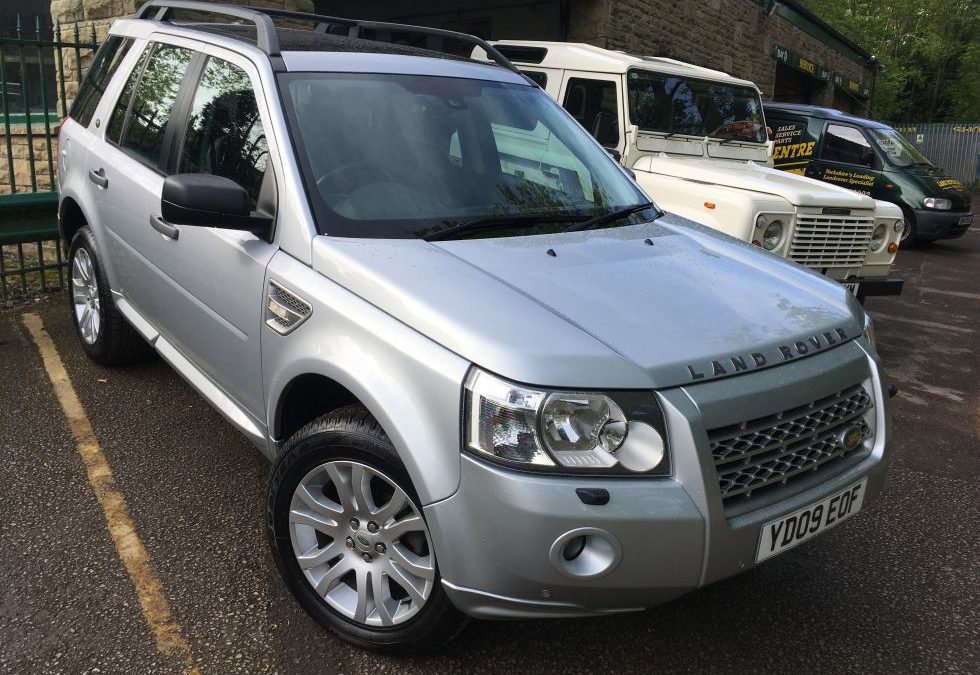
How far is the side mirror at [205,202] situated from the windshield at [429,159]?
0.25 m

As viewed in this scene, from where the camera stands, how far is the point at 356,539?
250 cm

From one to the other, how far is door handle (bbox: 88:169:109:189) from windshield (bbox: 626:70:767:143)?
3.98 m

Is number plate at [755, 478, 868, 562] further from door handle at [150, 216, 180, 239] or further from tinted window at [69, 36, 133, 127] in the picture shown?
tinted window at [69, 36, 133, 127]

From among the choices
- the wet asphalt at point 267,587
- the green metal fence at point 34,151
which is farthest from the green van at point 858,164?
the green metal fence at point 34,151

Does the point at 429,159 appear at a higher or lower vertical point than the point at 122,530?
higher

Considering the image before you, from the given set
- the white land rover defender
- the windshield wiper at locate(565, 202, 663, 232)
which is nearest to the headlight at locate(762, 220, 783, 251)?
the white land rover defender

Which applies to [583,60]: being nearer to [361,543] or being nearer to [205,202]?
[205,202]

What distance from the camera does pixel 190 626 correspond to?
2.69 m

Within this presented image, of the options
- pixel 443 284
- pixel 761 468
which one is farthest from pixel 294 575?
pixel 761 468

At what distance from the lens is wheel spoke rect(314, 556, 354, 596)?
2543 millimetres

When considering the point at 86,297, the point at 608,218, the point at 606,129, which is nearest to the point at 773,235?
the point at 606,129

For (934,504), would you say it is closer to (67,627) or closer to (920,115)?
(67,627)

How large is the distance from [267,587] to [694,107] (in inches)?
220

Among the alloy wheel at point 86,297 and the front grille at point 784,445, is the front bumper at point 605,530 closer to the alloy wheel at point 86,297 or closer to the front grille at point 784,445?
the front grille at point 784,445
